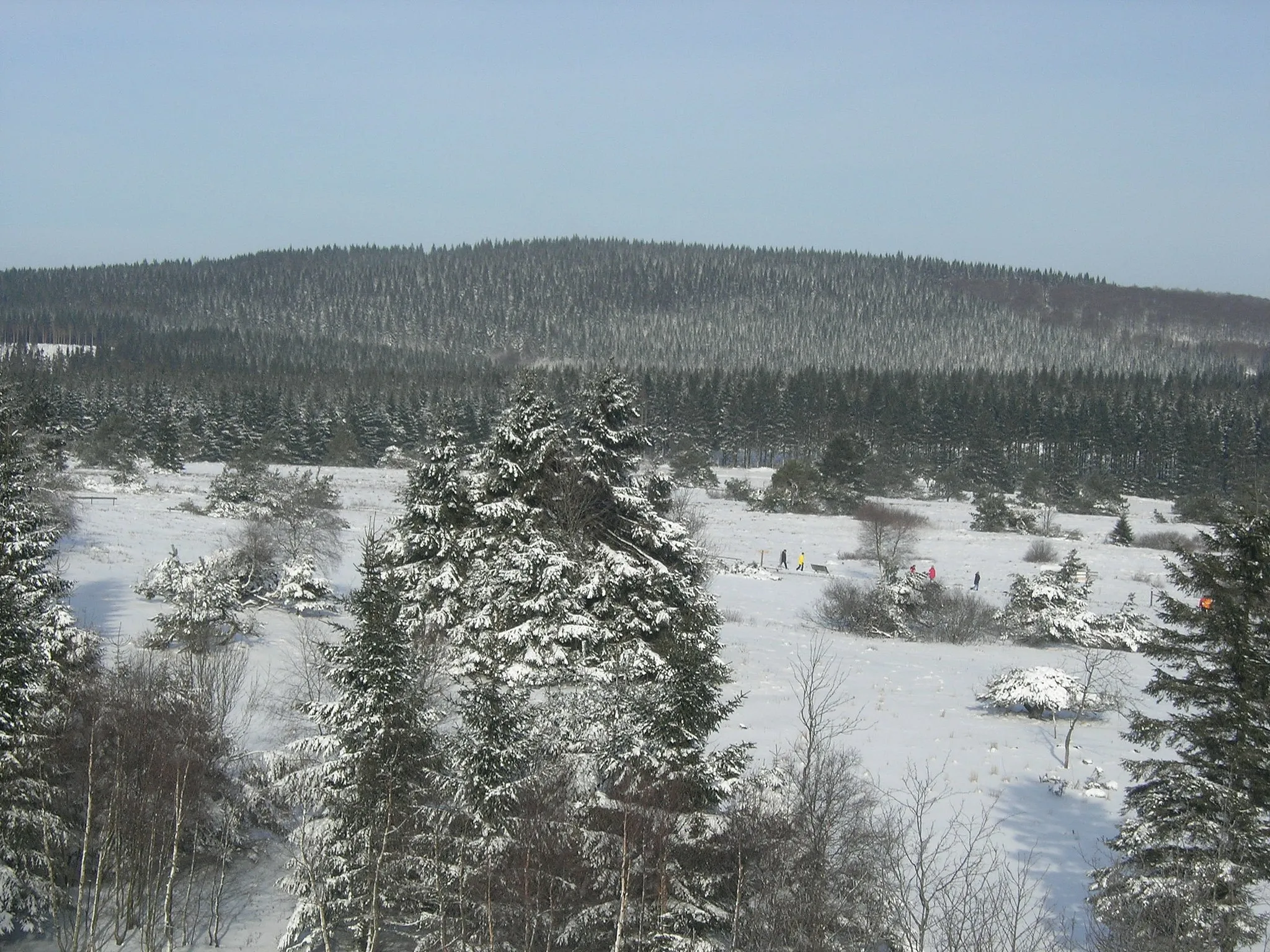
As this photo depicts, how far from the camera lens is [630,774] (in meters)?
12.3

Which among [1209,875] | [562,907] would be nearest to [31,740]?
[562,907]

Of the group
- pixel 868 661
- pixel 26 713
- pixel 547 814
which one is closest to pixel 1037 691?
pixel 868 661

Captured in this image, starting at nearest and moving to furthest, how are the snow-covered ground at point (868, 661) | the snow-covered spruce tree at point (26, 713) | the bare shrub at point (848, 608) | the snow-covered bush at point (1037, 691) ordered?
1. the snow-covered spruce tree at point (26, 713)
2. the snow-covered ground at point (868, 661)
3. the snow-covered bush at point (1037, 691)
4. the bare shrub at point (848, 608)

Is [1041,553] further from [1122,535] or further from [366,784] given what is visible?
[366,784]

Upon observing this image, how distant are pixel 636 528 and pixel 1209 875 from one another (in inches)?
509

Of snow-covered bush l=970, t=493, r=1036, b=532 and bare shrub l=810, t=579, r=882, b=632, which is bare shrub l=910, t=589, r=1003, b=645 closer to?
bare shrub l=810, t=579, r=882, b=632

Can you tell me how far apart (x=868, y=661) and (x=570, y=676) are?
46.6 feet

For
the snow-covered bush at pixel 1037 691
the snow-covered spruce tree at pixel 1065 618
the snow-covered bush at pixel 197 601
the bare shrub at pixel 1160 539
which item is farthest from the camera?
the bare shrub at pixel 1160 539

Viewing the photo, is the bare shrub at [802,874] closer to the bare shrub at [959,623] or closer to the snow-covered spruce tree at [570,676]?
the snow-covered spruce tree at [570,676]

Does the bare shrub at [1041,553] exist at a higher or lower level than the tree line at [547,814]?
lower

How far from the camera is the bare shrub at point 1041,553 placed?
50.0 m

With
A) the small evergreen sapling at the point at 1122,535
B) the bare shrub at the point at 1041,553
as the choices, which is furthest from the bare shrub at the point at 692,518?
the small evergreen sapling at the point at 1122,535

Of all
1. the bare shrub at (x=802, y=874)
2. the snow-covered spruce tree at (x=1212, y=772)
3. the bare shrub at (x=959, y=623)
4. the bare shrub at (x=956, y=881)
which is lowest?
the bare shrub at (x=959, y=623)

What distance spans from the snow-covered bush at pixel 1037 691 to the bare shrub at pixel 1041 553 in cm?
2657
